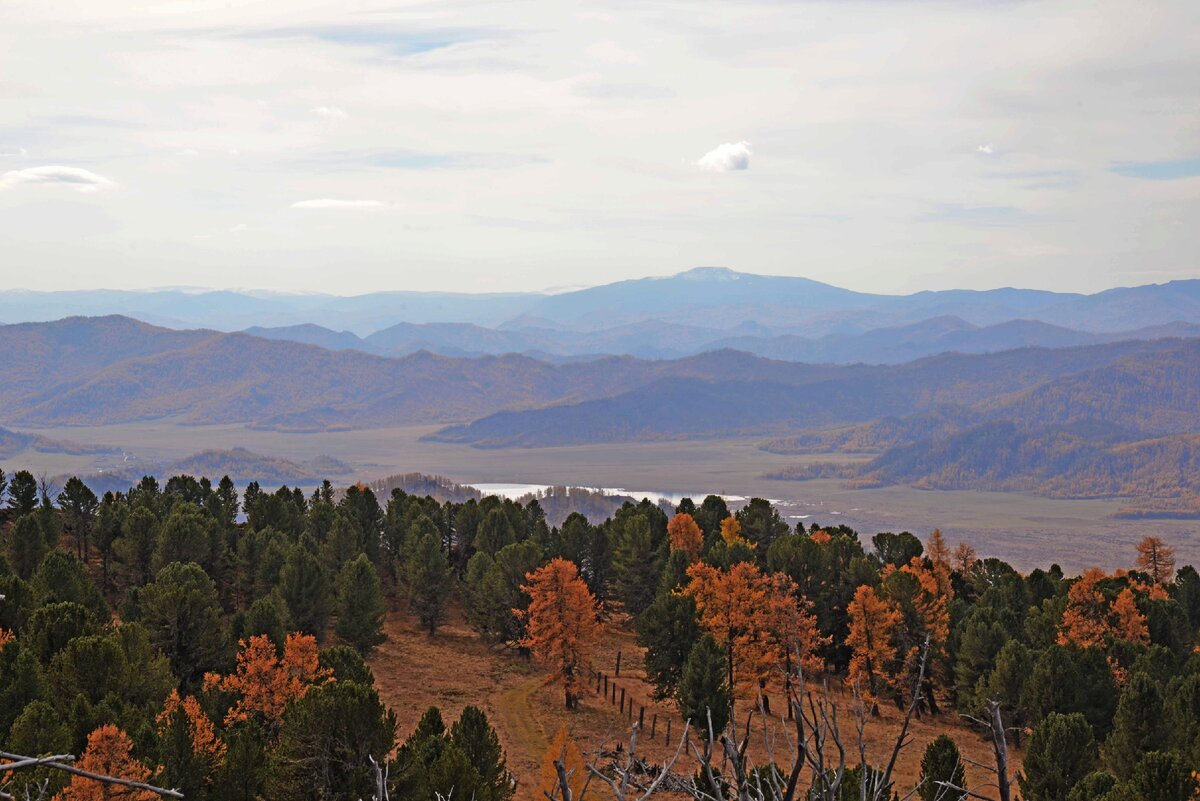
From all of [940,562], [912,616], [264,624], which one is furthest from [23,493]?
[940,562]

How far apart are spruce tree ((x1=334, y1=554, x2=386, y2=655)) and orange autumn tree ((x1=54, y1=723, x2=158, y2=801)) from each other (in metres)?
43.7

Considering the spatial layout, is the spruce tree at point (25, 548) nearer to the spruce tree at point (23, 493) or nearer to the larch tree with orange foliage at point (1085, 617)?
the spruce tree at point (23, 493)

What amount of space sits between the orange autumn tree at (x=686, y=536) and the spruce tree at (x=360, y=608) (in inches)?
1577

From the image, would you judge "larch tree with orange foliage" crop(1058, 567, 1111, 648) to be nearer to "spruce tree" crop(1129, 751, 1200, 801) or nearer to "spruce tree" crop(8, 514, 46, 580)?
"spruce tree" crop(1129, 751, 1200, 801)

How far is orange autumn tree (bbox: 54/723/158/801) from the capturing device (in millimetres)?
40344

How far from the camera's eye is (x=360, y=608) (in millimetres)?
87688

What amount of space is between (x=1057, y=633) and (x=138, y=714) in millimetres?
75779

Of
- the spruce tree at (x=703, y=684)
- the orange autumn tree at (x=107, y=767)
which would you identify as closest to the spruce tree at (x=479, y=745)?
the orange autumn tree at (x=107, y=767)

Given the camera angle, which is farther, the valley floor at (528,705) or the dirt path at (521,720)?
the dirt path at (521,720)

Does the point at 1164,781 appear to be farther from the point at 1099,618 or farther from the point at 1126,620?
the point at 1099,618

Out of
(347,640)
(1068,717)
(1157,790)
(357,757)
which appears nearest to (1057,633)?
(1068,717)

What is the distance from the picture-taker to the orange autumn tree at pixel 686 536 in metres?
119

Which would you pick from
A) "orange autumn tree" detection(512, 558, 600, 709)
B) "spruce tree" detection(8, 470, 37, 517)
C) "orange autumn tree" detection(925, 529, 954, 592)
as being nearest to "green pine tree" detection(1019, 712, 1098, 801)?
"orange autumn tree" detection(512, 558, 600, 709)

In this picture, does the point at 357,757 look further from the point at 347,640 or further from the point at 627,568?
the point at 627,568
